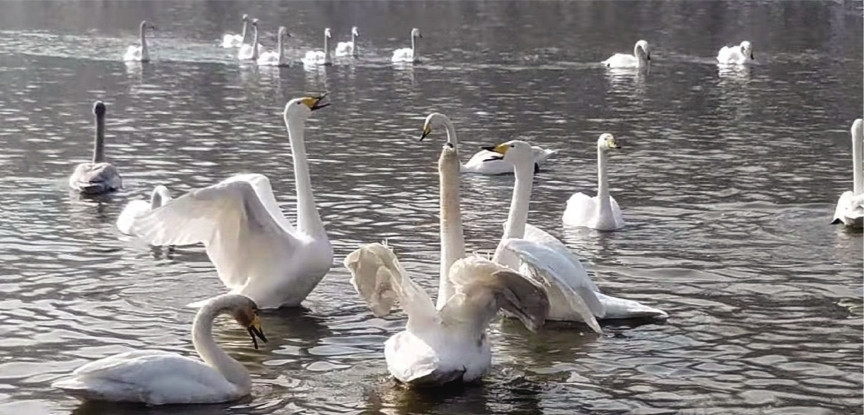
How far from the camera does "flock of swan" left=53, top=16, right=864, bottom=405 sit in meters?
8.91

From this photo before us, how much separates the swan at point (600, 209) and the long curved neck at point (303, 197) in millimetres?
4181

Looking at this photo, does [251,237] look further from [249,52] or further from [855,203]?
[249,52]

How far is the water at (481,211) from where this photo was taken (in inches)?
375

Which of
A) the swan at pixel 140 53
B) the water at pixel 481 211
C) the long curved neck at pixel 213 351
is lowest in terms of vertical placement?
the water at pixel 481 211

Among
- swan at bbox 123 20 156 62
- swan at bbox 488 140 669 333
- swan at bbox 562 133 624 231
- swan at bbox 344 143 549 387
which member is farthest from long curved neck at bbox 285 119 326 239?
swan at bbox 123 20 156 62

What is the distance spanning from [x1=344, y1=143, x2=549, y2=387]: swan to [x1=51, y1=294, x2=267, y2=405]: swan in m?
1.01

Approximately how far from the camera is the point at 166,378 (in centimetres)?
884

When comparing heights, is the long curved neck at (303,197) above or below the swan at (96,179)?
above

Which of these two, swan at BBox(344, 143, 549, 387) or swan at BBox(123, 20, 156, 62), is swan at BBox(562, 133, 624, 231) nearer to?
swan at BBox(344, 143, 549, 387)

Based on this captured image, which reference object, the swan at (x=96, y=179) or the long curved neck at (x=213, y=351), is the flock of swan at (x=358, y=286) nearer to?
the long curved neck at (x=213, y=351)

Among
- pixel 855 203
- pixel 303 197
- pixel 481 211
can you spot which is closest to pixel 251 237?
pixel 303 197

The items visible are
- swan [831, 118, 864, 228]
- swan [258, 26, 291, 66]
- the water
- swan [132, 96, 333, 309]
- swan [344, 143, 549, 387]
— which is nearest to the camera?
swan [344, 143, 549, 387]

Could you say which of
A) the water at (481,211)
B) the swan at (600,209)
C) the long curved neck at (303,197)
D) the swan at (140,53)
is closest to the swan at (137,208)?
the water at (481,211)

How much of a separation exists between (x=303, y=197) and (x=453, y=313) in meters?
2.59
